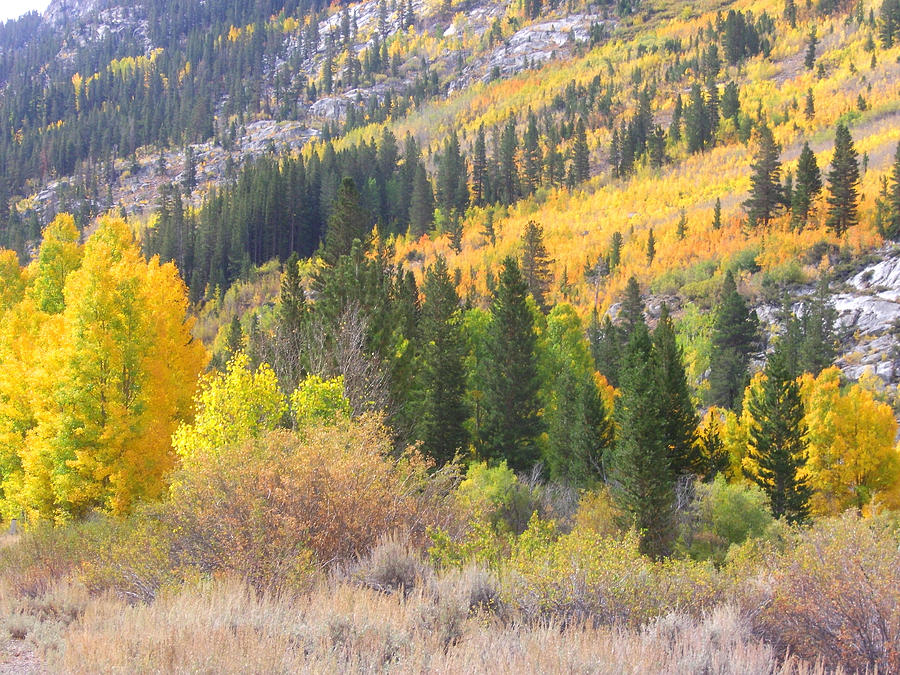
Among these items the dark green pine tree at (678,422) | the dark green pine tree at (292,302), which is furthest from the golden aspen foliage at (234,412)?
the dark green pine tree at (678,422)

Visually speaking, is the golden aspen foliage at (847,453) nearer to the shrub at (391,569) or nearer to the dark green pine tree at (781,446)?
the dark green pine tree at (781,446)

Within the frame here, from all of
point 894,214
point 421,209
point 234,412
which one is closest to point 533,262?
point 894,214

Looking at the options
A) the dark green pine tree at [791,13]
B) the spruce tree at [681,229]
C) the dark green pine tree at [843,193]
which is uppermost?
the dark green pine tree at [791,13]

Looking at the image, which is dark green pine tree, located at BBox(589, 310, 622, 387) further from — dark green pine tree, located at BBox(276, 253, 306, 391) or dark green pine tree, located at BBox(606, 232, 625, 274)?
dark green pine tree, located at BBox(276, 253, 306, 391)

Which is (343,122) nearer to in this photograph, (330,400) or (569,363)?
(569,363)

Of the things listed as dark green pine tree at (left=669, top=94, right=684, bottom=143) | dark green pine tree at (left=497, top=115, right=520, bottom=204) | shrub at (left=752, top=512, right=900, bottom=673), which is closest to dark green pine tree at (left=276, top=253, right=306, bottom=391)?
shrub at (left=752, top=512, right=900, bottom=673)

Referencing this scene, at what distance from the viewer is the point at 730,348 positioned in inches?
1896

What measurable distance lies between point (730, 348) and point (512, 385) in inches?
1060

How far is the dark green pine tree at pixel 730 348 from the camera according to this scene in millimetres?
46791

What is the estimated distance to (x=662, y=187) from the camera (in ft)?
280

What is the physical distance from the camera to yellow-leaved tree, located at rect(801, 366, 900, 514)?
3212cm

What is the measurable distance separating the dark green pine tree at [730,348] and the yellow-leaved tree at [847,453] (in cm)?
1304

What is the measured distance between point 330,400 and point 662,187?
263ft

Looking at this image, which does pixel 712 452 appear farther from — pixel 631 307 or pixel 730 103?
pixel 730 103
